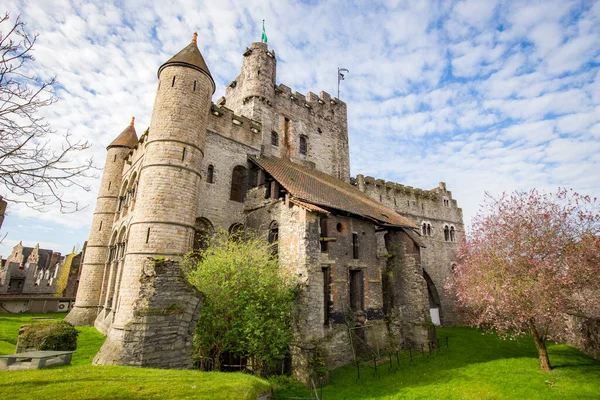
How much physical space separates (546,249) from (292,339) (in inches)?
421

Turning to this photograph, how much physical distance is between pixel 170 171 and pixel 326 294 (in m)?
Answer: 8.95

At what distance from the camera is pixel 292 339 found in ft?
38.6

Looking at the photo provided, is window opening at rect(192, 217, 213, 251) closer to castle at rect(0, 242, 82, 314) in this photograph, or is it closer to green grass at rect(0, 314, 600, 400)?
green grass at rect(0, 314, 600, 400)

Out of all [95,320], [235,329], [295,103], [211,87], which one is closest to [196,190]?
[211,87]

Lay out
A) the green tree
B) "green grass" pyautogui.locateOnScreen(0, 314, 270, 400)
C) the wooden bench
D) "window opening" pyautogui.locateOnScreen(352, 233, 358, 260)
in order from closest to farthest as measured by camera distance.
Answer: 1. "green grass" pyautogui.locateOnScreen(0, 314, 270, 400)
2. the wooden bench
3. the green tree
4. "window opening" pyautogui.locateOnScreen(352, 233, 358, 260)

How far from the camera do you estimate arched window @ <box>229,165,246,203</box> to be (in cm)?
1802

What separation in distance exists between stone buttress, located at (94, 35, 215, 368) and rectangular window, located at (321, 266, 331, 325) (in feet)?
20.3

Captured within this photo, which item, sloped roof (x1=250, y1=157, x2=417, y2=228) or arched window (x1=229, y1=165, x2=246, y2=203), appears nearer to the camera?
sloped roof (x1=250, y1=157, x2=417, y2=228)

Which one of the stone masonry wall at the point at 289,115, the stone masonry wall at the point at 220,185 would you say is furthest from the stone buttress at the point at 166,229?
the stone masonry wall at the point at 289,115

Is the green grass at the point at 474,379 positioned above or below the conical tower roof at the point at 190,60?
below

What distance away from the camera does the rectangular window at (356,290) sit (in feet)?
50.2

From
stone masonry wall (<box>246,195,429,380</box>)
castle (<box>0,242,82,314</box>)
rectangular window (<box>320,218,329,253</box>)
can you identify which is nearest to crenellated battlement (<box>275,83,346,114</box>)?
stone masonry wall (<box>246,195,429,380</box>)

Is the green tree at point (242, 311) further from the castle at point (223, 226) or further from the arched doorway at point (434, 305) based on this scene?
the arched doorway at point (434, 305)

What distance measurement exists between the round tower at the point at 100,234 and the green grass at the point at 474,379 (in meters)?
15.0
